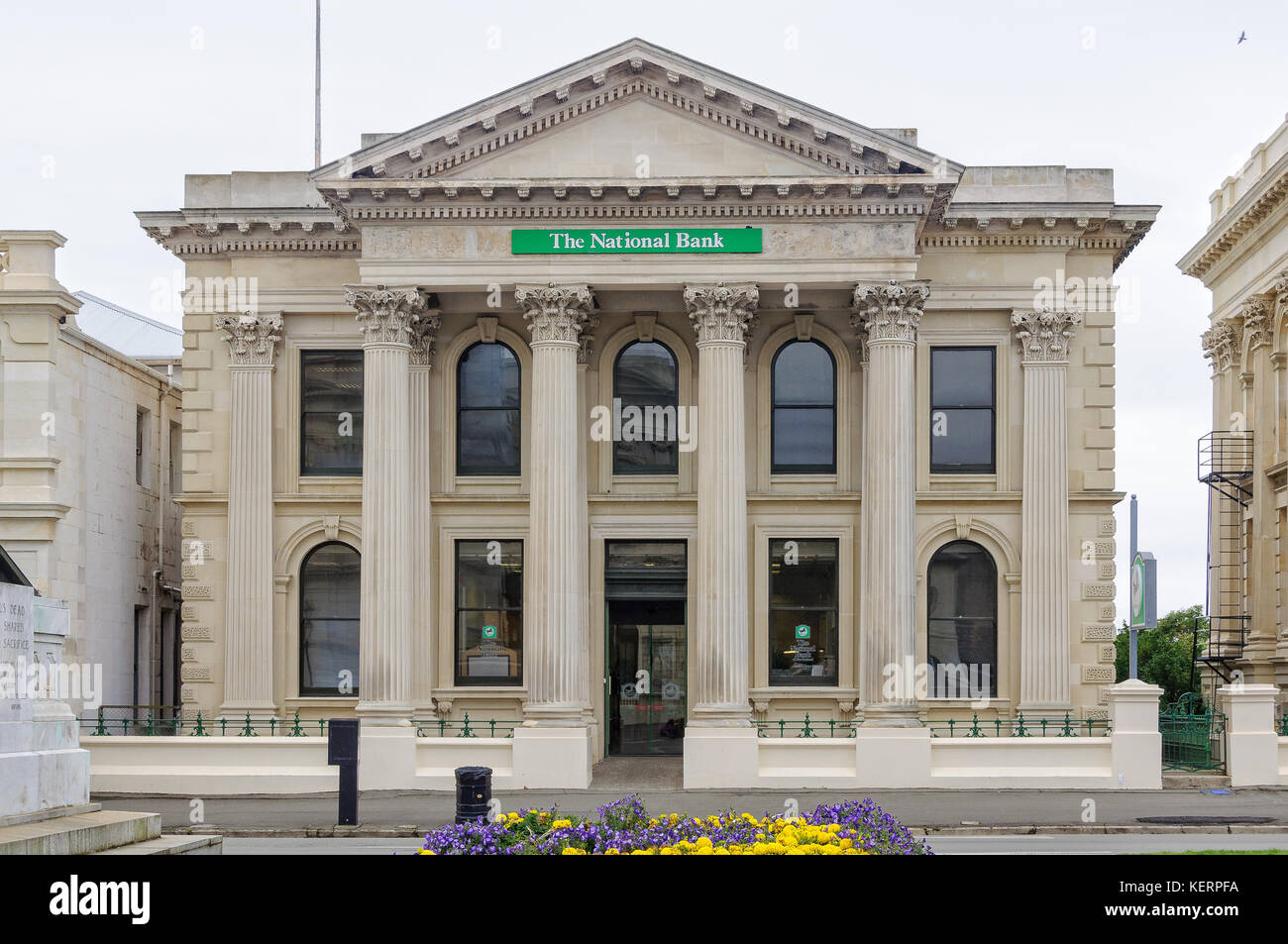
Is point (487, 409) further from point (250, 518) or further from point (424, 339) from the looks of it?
point (250, 518)

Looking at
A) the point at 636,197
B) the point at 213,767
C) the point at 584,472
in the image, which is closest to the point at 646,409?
the point at 584,472

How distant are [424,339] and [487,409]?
2.16m

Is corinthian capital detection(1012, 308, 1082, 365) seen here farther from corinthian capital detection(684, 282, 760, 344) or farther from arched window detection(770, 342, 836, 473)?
corinthian capital detection(684, 282, 760, 344)

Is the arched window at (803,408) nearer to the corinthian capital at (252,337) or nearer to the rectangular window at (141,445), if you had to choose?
the corinthian capital at (252,337)

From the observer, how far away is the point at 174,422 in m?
40.0

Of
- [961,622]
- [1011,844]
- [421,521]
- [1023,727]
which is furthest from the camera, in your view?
[961,622]

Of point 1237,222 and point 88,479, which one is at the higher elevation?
point 1237,222

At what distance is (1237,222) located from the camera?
4416 centimetres

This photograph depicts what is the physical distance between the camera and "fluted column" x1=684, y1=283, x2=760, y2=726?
29.0 m

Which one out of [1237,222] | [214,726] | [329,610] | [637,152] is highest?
[1237,222]

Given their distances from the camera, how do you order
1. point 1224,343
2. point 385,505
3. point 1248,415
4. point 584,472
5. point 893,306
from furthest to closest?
point 1224,343 → point 1248,415 → point 584,472 → point 385,505 → point 893,306
